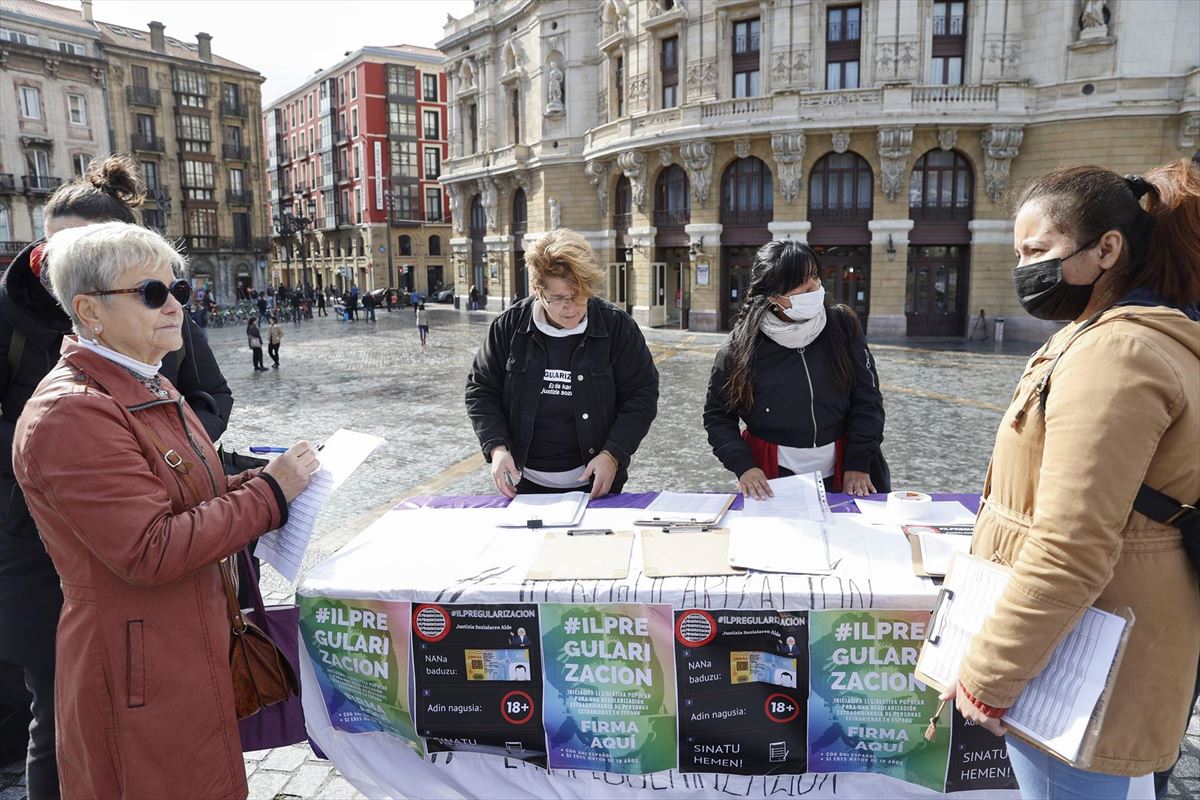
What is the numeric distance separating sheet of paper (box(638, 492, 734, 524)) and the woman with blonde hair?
0.31 meters

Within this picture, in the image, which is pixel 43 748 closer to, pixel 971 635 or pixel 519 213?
pixel 971 635

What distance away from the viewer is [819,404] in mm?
3662

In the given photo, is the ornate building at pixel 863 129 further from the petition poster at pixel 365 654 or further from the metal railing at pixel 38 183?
the metal railing at pixel 38 183

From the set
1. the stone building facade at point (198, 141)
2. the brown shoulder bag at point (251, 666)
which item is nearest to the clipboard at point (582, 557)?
the brown shoulder bag at point (251, 666)

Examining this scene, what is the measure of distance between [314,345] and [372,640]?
2257 cm

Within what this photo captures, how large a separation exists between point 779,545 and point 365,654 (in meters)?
1.46

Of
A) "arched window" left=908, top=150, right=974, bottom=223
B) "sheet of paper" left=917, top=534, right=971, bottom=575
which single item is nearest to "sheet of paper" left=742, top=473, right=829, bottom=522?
"sheet of paper" left=917, top=534, right=971, bottom=575

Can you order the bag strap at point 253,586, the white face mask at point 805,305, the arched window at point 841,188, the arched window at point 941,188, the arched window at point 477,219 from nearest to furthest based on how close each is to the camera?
the bag strap at point 253,586 < the white face mask at point 805,305 < the arched window at point 941,188 < the arched window at point 841,188 < the arched window at point 477,219

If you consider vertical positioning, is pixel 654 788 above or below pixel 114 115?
below

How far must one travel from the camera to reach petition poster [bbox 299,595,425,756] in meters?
2.49

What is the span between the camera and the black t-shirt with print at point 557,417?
3.54 m

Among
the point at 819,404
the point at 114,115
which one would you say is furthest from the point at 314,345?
the point at 114,115

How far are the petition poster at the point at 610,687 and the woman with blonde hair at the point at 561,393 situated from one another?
1023 mm

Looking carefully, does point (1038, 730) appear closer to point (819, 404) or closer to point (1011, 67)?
point (819, 404)
